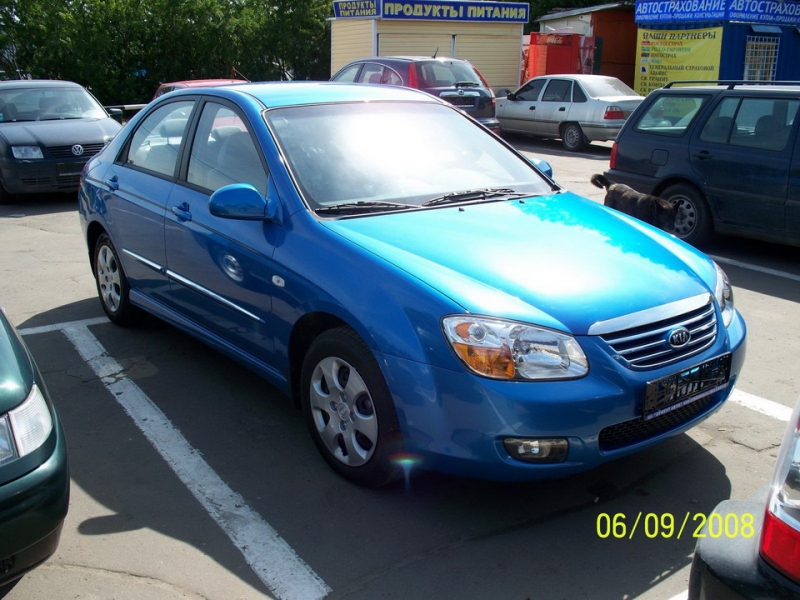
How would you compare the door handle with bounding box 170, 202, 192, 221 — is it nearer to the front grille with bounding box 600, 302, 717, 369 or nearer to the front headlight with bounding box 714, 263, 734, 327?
the front grille with bounding box 600, 302, 717, 369

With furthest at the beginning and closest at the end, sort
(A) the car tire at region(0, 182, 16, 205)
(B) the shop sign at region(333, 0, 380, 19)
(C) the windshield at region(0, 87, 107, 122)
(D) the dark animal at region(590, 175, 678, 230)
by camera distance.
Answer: (B) the shop sign at region(333, 0, 380, 19)
(C) the windshield at region(0, 87, 107, 122)
(A) the car tire at region(0, 182, 16, 205)
(D) the dark animal at region(590, 175, 678, 230)

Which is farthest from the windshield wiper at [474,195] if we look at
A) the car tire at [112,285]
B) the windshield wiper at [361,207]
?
the car tire at [112,285]

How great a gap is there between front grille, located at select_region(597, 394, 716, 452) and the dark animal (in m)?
4.63

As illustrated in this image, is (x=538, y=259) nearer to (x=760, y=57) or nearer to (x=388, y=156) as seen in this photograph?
(x=388, y=156)

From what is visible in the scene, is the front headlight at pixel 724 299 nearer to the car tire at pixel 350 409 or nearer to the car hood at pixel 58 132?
the car tire at pixel 350 409

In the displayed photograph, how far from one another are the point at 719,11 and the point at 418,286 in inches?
761

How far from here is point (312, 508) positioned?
3.53 meters

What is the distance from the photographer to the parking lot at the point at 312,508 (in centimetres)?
304

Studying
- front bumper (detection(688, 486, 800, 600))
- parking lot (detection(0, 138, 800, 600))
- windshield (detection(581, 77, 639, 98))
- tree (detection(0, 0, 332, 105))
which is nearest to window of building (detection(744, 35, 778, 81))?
windshield (detection(581, 77, 639, 98))

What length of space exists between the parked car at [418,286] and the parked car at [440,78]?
33.2ft

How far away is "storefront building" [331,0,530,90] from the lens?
20.7m

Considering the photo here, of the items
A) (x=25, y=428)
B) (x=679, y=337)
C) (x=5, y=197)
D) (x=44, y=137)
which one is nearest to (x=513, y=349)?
(x=679, y=337)

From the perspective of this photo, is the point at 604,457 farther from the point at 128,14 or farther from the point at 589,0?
the point at 589,0
